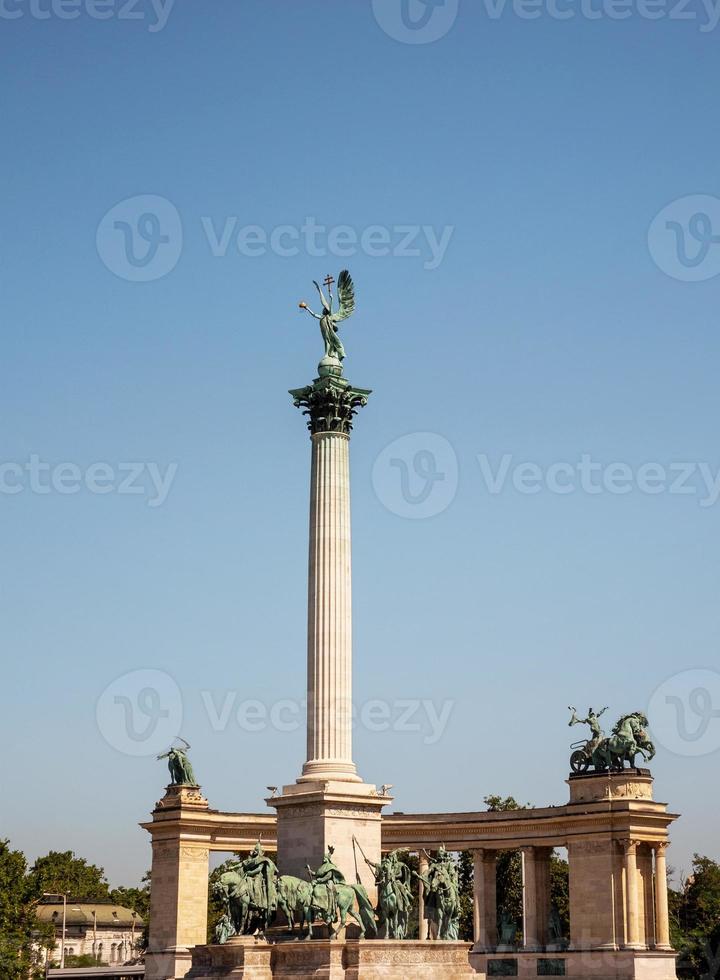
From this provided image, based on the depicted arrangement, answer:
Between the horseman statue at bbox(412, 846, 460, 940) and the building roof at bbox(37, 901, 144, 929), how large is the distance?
9664 cm

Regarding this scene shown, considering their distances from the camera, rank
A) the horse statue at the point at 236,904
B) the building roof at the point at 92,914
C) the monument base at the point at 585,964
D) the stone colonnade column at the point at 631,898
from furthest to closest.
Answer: the building roof at the point at 92,914
the stone colonnade column at the point at 631,898
the monument base at the point at 585,964
the horse statue at the point at 236,904

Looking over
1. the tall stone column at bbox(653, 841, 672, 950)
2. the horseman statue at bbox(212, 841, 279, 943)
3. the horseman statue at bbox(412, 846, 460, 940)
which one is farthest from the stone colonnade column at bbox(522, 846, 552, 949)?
the horseman statue at bbox(212, 841, 279, 943)

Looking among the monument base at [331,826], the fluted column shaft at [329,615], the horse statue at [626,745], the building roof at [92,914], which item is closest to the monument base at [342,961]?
the monument base at [331,826]

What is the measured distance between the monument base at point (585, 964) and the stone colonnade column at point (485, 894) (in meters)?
2.30

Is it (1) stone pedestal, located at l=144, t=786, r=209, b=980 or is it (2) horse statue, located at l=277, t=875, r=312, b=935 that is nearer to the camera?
(2) horse statue, located at l=277, t=875, r=312, b=935

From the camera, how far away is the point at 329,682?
6178 centimetres

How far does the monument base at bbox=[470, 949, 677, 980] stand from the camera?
81.2 m

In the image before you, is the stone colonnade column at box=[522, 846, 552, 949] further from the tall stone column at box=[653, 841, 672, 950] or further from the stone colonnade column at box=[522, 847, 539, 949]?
the tall stone column at box=[653, 841, 672, 950]

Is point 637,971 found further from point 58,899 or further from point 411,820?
point 58,899

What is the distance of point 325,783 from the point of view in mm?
59156

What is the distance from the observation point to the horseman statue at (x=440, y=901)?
5819 centimetres

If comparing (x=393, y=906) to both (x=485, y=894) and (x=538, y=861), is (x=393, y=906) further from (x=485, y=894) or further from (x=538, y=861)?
(x=485, y=894)

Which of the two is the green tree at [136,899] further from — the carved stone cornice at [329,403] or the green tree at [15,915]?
the carved stone cornice at [329,403]

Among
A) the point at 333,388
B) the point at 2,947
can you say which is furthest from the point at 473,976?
the point at 2,947
